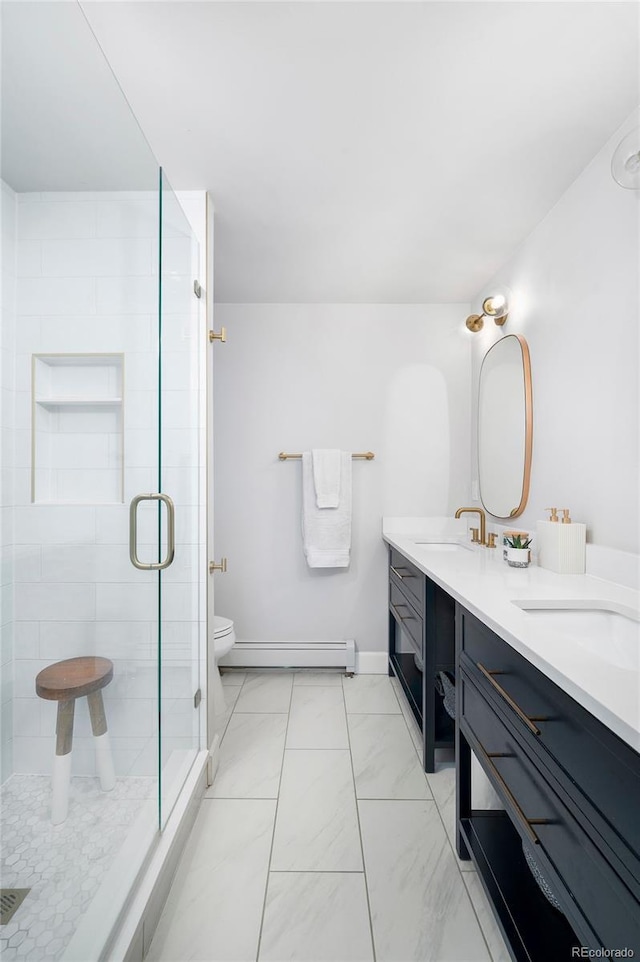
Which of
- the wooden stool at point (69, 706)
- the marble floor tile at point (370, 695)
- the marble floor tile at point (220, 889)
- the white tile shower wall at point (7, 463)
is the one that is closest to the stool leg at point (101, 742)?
the wooden stool at point (69, 706)

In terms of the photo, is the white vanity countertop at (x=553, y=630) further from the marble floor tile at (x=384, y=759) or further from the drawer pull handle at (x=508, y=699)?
the marble floor tile at (x=384, y=759)

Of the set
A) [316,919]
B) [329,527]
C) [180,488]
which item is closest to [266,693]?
[329,527]

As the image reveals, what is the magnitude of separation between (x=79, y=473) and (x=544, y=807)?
108 centimetres

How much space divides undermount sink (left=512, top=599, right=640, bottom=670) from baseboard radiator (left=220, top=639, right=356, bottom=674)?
177 centimetres

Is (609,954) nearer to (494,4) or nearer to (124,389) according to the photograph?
(124,389)

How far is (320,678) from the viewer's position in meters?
2.86

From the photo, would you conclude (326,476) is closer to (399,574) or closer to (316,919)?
(399,574)

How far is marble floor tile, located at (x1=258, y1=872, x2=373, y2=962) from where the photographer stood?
120 centimetres

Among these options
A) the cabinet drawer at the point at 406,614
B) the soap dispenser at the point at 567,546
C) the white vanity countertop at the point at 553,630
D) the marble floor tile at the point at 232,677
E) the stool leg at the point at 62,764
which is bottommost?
the marble floor tile at the point at 232,677

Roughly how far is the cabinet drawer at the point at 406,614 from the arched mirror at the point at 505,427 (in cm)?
65

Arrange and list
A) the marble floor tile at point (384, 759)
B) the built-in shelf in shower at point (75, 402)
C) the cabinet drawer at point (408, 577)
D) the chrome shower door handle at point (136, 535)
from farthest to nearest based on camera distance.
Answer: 1. the cabinet drawer at point (408, 577)
2. the marble floor tile at point (384, 759)
3. the chrome shower door handle at point (136, 535)
4. the built-in shelf in shower at point (75, 402)

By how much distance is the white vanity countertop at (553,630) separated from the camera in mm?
723

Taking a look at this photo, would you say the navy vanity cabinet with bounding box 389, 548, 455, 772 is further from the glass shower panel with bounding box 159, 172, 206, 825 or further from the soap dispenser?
the glass shower panel with bounding box 159, 172, 206, 825

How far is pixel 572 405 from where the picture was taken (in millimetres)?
1821
